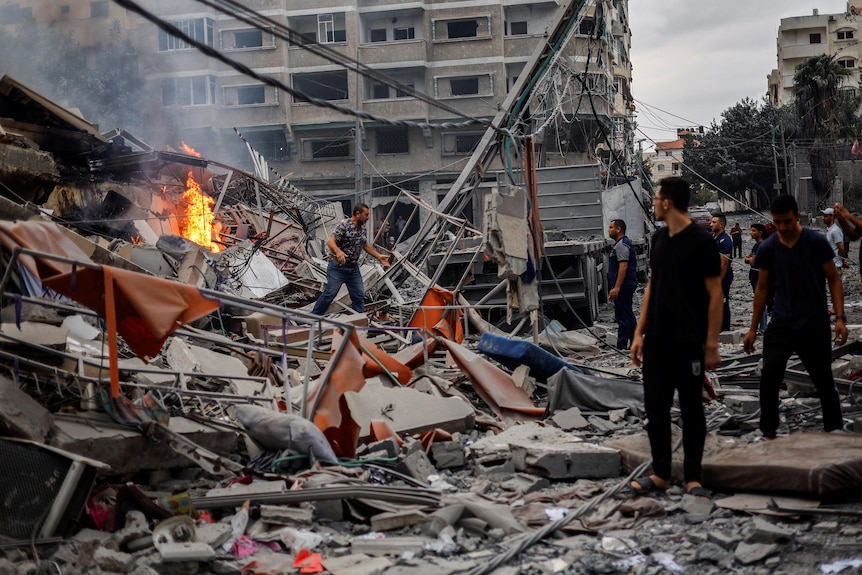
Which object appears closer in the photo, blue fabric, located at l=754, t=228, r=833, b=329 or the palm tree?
blue fabric, located at l=754, t=228, r=833, b=329

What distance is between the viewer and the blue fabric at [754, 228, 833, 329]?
18.5 feet

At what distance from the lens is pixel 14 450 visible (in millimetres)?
4348

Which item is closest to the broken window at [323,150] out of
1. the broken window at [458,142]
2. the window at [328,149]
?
the window at [328,149]

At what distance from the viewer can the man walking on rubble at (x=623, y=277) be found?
1083 cm

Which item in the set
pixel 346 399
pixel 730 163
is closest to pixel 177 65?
pixel 730 163

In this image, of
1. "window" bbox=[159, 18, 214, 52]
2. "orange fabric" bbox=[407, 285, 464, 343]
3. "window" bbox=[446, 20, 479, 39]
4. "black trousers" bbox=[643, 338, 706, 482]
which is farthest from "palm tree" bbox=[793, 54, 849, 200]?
"black trousers" bbox=[643, 338, 706, 482]

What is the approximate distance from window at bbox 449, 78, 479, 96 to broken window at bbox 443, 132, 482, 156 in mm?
2114

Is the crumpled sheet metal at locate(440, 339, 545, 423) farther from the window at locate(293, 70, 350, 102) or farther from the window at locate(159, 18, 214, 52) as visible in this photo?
the window at locate(293, 70, 350, 102)

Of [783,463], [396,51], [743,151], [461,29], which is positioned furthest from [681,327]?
[743,151]

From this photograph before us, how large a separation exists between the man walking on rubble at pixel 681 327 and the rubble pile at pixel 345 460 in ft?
0.90

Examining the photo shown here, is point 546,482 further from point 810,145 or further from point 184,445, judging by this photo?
point 810,145

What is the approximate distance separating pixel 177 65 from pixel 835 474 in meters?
41.0

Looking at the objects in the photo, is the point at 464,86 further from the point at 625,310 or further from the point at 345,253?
the point at 625,310

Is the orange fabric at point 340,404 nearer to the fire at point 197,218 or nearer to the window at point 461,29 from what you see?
the fire at point 197,218
